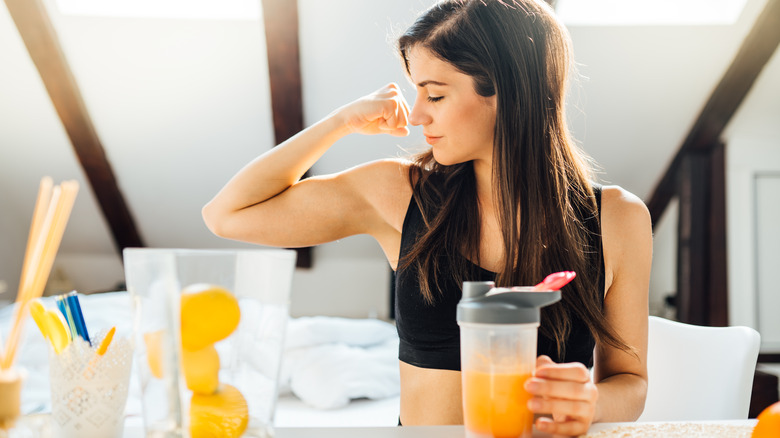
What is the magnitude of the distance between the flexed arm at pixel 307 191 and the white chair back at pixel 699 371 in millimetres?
619

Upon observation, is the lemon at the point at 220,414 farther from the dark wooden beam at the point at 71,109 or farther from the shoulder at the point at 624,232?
the dark wooden beam at the point at 71,109

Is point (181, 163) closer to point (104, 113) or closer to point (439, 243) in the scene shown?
point (104, 113)

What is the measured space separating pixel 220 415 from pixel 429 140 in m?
0.66

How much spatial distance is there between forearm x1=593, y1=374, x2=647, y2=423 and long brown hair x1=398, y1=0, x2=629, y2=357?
0.21 ft

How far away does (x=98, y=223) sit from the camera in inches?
174

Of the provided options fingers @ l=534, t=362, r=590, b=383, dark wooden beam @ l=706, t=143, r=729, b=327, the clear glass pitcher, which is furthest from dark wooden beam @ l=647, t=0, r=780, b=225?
the clear glass pitcher

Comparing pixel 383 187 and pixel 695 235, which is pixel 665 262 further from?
pixel 383 187

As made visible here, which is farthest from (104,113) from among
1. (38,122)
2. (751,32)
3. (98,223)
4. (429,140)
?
(751,32)

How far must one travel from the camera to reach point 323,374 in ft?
8.44

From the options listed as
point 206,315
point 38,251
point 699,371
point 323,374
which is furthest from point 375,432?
point 323,374

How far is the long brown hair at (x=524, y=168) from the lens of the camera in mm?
1075

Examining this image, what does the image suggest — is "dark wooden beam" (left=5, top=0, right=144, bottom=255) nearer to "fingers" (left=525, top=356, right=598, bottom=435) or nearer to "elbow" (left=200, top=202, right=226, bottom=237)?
"elbow" (left=200, top=202, right=226, bottom=237)

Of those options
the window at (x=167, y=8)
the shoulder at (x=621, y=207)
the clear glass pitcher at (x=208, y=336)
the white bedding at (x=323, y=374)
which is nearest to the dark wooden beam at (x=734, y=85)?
the white bedding at (x=323, y=374)

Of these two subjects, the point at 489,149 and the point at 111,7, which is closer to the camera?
the point at 489,149
